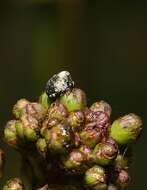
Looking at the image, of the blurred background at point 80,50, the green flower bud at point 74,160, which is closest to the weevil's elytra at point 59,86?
the green flower bud at point 74,160

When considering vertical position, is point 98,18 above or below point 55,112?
above

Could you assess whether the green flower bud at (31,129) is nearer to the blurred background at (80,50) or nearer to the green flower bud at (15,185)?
the green flower bud at (15,185)

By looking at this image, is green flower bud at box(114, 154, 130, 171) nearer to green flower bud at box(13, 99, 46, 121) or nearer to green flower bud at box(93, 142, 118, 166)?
green flower bud at box(93, 142, 118, 166)

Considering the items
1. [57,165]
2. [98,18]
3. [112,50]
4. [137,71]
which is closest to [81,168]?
[57,165]

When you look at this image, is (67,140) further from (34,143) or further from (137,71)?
(137,71)

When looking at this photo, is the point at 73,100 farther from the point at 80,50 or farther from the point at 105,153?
the point at 80,50

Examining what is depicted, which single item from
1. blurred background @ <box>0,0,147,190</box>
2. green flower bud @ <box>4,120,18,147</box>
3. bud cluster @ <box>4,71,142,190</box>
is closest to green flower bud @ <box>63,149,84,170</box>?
bud cluster @ <box>4,71,142,190</box>
